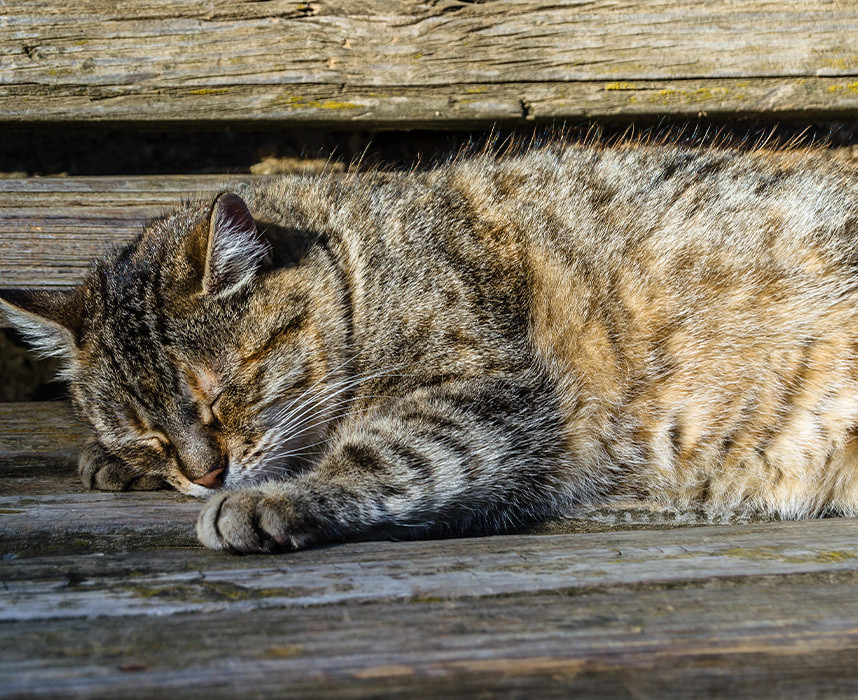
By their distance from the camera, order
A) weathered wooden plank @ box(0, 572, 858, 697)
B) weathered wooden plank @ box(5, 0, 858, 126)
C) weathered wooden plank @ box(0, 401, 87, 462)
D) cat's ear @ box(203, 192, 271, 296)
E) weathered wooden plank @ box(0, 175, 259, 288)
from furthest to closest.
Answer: weathered wooden plank @ box(0, 175, 259, 288) < weathered wooden plank @ box(5, 0, 858, 126) < weathered wooden plank @ box(0, 401, 87, 462) < cat's ear @ box(203, 192, 271, 296) < weathered wooden plank @ box(0, 572, 858, 697)

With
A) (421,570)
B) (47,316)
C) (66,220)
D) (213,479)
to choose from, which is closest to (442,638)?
(421,570)

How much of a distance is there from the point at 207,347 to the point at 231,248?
28cm

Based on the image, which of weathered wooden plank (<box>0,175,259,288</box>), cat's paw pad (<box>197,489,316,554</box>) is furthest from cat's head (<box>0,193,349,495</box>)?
weathered wooden plank (<box>0,175,259,288</box>)

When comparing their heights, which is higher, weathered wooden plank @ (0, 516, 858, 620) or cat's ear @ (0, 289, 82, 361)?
cat's ear @ (0, 289, 82, 361)

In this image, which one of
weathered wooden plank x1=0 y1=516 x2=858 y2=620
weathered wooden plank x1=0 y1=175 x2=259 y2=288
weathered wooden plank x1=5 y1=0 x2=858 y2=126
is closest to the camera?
weathered wooden plank x1=0 y1=516 x2=858 y2=620

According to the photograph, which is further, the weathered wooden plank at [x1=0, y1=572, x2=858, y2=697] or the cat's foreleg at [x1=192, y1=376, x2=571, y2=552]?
the cat's foreleg at [x1=192, y1=376, x2=571, y2=552]

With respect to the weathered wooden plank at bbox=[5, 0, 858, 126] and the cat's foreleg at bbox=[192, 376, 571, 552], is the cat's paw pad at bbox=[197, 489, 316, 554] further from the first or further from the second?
the weathered wooden plank at bbox=[5, 0, 858, 126]

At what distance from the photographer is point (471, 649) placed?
1.15 m

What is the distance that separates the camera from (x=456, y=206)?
2.45 m

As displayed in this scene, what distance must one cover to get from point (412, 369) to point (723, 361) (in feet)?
3.04

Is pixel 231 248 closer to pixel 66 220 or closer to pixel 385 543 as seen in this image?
pixel 385 543

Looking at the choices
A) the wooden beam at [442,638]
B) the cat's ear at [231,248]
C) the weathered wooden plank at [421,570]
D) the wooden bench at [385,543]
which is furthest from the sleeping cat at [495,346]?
the wooden beam at [442,638]

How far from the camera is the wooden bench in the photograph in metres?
1.12

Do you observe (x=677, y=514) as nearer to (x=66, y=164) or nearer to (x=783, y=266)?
(x=783, y=266)
